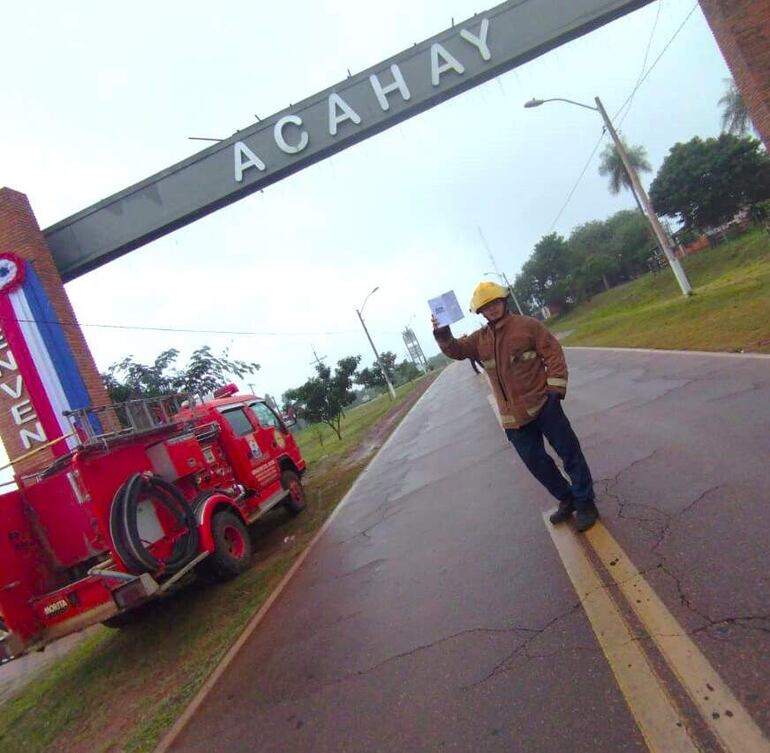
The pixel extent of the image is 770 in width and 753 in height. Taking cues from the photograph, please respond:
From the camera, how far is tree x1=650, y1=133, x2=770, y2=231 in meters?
39.4

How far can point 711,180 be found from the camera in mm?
41281

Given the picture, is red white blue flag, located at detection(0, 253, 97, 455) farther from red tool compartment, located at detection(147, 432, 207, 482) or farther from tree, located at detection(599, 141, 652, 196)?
tree, located at detection(599, 141, 652, 196)

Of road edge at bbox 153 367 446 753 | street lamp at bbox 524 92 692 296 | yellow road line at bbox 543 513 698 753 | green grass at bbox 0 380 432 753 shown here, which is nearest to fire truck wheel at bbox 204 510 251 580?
green grass at bbox 0 380 432 753

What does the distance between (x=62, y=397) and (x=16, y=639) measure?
5455 mm

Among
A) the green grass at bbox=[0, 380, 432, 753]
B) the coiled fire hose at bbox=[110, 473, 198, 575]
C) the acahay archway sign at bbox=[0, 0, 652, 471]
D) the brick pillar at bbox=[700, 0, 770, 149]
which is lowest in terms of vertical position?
the green grass at bbox=[0, 380, 432, 753]

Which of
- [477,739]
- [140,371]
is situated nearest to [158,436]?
[477,739]

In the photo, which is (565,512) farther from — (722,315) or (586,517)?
(722,315)

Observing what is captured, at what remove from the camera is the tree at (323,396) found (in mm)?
27031

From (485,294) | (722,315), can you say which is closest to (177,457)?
(485,294)

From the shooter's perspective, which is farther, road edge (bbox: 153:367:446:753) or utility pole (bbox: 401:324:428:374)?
utility pole (bbox: 401:324:428:374)

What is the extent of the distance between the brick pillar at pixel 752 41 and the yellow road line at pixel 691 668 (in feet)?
30.7

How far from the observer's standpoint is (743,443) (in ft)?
16.9

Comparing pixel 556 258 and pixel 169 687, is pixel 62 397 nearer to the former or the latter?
pixel 169 687

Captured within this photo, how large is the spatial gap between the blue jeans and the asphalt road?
288mm
